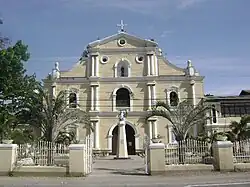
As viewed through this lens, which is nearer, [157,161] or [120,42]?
[157,161]

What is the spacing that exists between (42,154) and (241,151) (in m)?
9.67

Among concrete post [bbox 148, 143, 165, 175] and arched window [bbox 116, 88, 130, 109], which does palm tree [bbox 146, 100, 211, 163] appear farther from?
arched window [bbox 116, 88, 130, 109]

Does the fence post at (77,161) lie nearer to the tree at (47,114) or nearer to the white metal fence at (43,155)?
the white metal fence at (43,155)

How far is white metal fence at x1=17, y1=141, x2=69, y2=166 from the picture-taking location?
620 inches

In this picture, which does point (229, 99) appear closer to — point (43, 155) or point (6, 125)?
point (6, 125)

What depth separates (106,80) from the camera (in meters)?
37.3

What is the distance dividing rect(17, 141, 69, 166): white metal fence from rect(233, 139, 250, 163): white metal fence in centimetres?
823

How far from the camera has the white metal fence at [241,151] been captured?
16.3 metres

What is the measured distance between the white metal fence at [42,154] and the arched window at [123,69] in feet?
73.2

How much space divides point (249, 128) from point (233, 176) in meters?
12.3

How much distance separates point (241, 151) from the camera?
16266mm

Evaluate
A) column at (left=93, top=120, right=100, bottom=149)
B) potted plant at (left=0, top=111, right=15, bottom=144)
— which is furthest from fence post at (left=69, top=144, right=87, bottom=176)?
column at (left=93, top=120, right=100, bottom=149)

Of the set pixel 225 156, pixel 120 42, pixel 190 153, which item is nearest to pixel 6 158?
pixel 190 153

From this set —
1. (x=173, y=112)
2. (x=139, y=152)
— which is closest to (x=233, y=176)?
(x=173, y=112)
